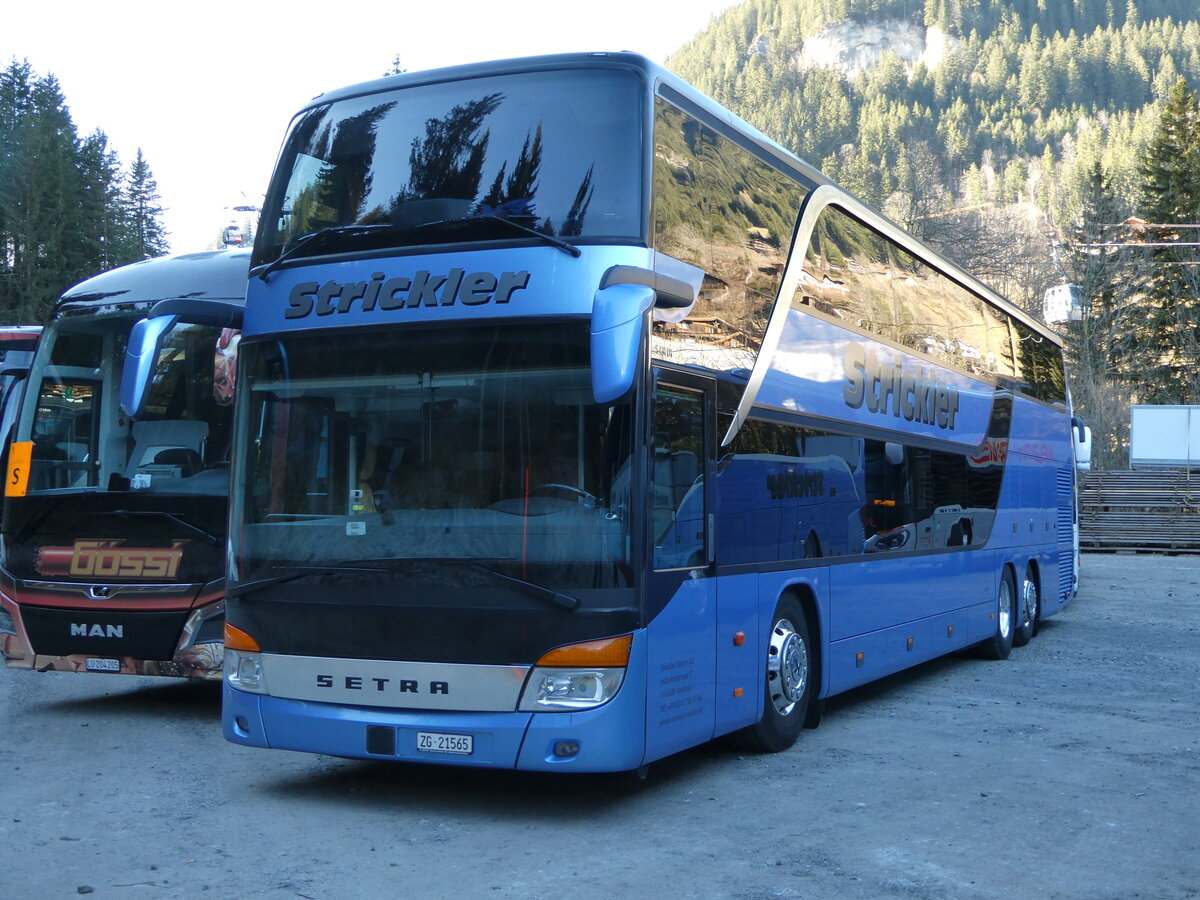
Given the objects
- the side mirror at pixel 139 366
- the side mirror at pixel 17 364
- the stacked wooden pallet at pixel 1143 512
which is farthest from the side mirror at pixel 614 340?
the stacked wooden pallet at pixel 1143 512

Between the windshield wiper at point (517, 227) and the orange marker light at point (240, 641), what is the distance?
2.26m

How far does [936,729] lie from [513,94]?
5300mm

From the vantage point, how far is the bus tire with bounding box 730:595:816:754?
27.1 ft

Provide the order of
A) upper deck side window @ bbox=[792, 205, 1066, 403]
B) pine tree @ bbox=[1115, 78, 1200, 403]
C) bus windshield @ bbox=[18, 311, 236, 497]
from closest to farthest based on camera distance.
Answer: upper deck side window @ bbox=[792, 205, 1066, 403] < bus windshield @ bbox=[18, 311, 236, 497] < pine tree @ bbox=[1115, 78, 1200, 403]

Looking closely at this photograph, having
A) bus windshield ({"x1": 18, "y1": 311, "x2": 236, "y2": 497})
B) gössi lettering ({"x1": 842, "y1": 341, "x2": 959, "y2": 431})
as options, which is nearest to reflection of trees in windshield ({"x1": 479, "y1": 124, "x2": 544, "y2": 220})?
gössi lettering ({"x1": 842, "y1": 341, "x2": 959, "y2": 431})

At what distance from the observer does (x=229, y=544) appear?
7.13 meters

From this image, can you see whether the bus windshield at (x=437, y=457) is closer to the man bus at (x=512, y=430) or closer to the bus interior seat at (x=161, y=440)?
the man bus at (x=512, y=430)

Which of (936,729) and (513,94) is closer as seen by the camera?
(513,94)

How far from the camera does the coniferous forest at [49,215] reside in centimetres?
5994

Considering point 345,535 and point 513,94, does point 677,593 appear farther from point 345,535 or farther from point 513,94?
point 513,94

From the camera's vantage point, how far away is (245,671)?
714 centimetres

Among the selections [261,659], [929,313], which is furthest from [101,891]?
[929,313]

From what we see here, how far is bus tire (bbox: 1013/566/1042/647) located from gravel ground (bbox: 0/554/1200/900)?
4418 millimetres

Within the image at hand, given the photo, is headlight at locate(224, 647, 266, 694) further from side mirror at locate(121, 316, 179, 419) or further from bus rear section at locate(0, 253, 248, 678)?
bus rear section at locate(0, 253, 248, 678)
